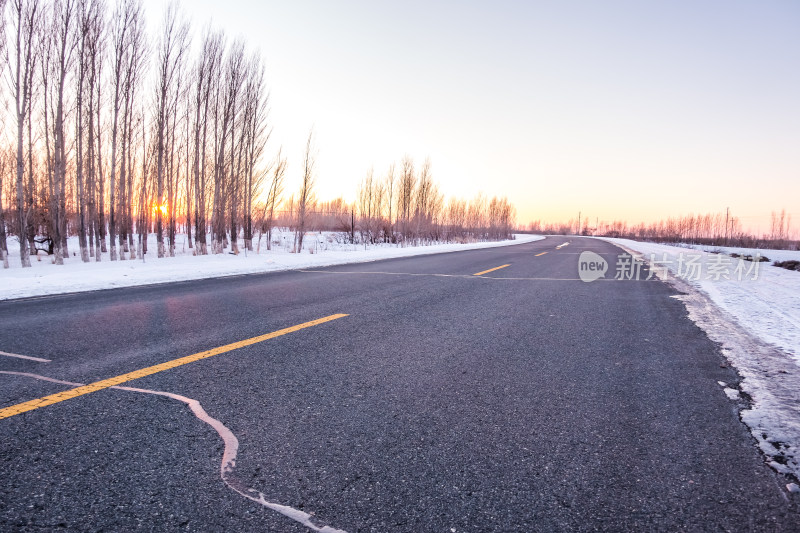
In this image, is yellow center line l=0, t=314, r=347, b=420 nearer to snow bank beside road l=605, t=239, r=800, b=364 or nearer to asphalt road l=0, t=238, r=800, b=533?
asphalt road l=0, t=238, r=800, b=533

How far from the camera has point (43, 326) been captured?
186 inches

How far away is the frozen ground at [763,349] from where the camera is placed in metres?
2.44

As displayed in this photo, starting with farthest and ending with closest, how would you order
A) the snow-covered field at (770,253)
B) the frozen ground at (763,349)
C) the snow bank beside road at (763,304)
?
the snow-covered field at (770,253)
the snow bank beside road at (763,304)
the frozen ground at (763,349)

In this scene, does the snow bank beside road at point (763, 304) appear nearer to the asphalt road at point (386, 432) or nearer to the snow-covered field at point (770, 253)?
the asphalt road at point (386, 432)

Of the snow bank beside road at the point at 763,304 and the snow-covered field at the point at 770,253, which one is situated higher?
the snow-covered field at the point at 770,253

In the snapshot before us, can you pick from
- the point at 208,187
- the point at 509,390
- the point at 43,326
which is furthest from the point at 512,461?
the point at 208,187

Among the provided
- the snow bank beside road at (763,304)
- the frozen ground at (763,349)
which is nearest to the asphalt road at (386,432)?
the frozen ground at (763,349)

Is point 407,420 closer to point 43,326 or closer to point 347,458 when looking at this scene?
point 347,458

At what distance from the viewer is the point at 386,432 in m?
2.36

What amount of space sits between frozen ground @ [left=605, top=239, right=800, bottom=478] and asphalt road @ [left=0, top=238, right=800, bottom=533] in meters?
0.13

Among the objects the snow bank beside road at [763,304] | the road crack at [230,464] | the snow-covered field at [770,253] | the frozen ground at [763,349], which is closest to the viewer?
the road crack at [230,464]

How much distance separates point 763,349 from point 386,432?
14.1 feet

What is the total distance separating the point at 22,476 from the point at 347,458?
1424mm

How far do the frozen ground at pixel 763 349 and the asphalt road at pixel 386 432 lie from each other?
0.13 metres
